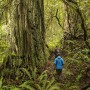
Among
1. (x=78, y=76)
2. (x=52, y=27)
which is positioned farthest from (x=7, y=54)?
(x=52, y=27)

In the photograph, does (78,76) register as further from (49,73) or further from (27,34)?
(27,34)

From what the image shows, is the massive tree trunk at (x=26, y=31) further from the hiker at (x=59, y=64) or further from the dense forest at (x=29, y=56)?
the hiker at (x=59, y=64)

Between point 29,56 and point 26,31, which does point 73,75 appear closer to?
point 29,56

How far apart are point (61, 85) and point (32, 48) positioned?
7.44 ft

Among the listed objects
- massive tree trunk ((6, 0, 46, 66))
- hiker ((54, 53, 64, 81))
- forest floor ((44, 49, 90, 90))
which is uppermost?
massive tree trunk ((6, 0, 46, 66))

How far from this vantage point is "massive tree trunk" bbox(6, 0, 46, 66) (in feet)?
33.2

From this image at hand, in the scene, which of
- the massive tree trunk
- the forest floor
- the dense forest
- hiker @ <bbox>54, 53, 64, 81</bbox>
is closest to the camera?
the forest floor

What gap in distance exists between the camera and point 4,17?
11.3m

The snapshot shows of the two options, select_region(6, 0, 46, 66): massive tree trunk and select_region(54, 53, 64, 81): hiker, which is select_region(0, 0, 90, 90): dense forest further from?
select_region(54, 53, 64, 81): hiker

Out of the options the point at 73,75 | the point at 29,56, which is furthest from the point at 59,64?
the point at 29,56

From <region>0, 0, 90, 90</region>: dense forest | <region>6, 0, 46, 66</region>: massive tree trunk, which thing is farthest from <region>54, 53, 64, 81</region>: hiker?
<region>6, 0, 46, 66</region>: massive tree trunk

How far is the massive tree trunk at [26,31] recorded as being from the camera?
1012 cm

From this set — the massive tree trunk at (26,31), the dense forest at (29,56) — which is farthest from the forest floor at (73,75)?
the massive tree trunk at (26,31)

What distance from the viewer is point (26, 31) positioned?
33.4 ft
